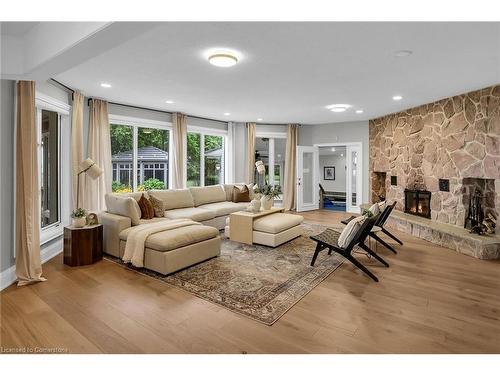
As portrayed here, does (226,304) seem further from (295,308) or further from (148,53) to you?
(148,53)

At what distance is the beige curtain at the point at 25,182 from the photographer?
3104mm

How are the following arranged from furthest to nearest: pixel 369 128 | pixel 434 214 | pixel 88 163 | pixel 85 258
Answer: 1. pixel 369 128
2. pixel 434 214
3. pixel 88 163
4. pixel 85 258

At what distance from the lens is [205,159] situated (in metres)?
7.79

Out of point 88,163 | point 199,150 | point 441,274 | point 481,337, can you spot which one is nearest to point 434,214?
point 441,274

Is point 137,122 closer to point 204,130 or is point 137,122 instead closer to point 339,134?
point 204,130

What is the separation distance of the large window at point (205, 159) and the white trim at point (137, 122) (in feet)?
3.13

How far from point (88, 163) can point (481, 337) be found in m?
4.83

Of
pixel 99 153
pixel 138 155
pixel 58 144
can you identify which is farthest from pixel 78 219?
pixel 138 155

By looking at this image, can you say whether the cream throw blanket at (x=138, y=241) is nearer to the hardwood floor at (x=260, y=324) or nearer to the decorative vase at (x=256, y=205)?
the hardwood floor at (x=260, y=324)

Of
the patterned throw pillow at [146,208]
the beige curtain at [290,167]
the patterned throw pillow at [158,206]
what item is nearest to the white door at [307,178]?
the beige curtain at [290,167]

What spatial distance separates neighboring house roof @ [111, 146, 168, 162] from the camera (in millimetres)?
5902

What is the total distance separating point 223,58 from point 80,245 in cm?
298

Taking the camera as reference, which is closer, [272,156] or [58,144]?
[58,144]
